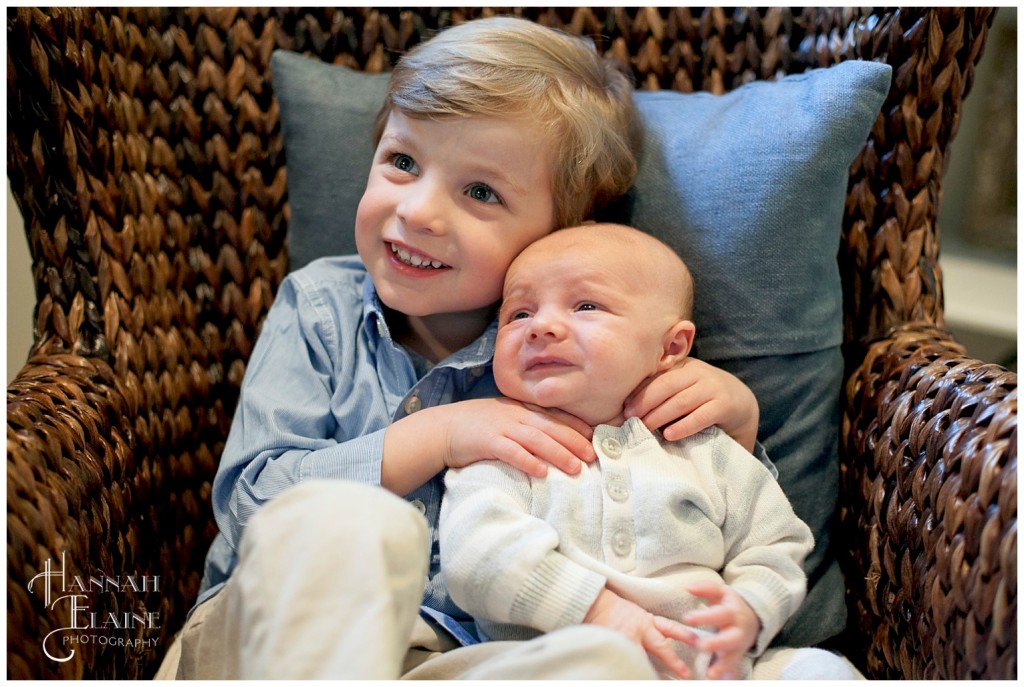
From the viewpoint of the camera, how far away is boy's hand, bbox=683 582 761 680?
0.66 metres

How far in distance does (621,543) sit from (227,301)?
541mm

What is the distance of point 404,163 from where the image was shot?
33.0 inches

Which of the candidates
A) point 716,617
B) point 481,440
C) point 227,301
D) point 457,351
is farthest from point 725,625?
point 227,301

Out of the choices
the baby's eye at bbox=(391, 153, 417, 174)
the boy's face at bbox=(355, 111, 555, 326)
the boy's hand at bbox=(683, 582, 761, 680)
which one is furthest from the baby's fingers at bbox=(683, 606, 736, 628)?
the baby's eye at bbox=(391, 153, 417, 174)

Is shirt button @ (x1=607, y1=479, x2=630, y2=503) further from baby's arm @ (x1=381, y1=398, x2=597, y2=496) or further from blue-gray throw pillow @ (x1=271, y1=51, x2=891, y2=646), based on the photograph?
blue-gray throw pillow @ (x1=271, y1=51, x2=891, y2=646)

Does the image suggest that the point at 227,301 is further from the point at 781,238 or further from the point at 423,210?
the point at 781,238

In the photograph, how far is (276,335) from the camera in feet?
2.89

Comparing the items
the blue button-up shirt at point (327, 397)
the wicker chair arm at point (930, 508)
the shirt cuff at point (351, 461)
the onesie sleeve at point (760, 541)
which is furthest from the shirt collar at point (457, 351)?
the wicker chair arm at point (930, 508)

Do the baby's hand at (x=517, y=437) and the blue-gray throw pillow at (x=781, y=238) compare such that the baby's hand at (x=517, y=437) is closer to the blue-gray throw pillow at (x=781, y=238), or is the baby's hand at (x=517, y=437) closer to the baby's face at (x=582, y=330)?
the baby's face at (x=582, y=330)

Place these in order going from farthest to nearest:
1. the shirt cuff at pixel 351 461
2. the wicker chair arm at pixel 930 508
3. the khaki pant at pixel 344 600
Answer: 1. the shirt cuff at pixel 351 461
2. the wicker chair arm at pixel 930 508
3. the khaki pant at pixel 344 600

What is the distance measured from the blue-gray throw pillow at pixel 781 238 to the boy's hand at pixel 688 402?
8cm

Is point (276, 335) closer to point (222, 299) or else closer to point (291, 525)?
point (222, 299)

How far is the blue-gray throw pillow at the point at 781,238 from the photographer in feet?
2.78

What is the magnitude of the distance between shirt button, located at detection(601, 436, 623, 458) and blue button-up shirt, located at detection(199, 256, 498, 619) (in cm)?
15
